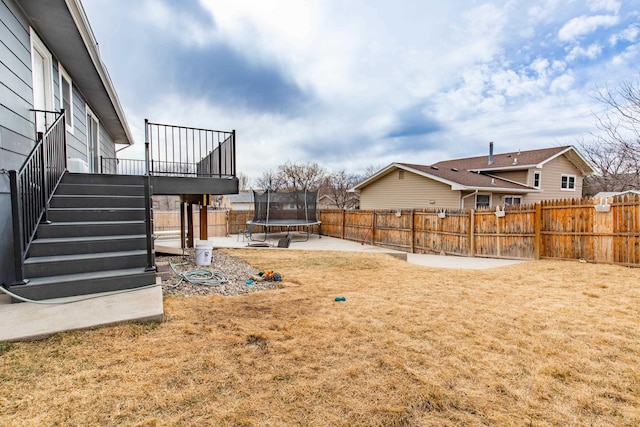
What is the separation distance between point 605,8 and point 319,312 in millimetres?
10578

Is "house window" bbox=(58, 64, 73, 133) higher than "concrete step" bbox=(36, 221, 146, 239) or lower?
higher

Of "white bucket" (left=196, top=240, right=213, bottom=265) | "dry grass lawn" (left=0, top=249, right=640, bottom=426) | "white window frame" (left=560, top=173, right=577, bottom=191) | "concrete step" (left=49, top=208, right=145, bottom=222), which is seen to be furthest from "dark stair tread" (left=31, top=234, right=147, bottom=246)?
"white window frame" (left=560, top=173, right=577, bottom=191)

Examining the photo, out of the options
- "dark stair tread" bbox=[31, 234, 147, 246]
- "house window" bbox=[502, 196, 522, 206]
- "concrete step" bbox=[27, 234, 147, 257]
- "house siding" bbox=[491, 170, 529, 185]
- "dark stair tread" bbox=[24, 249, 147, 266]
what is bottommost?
"dark stair tread" bbox=[24, 249, 147, 266]

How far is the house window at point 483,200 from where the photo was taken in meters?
13.9

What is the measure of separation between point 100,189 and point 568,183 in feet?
72.8

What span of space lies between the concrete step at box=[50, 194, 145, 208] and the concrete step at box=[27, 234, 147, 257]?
1.95 feet

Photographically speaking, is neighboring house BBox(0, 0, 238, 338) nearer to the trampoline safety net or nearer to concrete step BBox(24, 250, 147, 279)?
concrete step BBox(24, 250, 147, 279)

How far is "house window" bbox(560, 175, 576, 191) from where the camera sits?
58.6 feet

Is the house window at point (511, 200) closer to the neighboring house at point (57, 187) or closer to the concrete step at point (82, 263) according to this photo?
the neighboring house at point (57, 187)

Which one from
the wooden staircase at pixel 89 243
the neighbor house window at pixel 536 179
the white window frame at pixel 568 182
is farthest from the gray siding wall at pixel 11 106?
the white window frame at pixel 568 182

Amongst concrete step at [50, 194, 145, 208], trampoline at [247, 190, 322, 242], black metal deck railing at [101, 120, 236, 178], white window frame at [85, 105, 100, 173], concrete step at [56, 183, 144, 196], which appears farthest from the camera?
trampoline at [247, 190, 322, 242]

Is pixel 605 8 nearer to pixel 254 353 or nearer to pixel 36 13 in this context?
pixel 254 353

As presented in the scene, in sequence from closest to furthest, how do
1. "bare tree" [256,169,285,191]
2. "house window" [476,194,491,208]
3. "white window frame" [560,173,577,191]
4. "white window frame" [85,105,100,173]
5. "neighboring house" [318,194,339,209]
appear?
1. "white window frame" [85,105,100,173]
2. "house window" [476,194,491,208]
3. "white window frame" [560,173,577,191]
4. "bare tree" [256,169,285,191]
5. "neighboring house" [318,194,339,209]

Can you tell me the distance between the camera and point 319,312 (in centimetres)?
349
